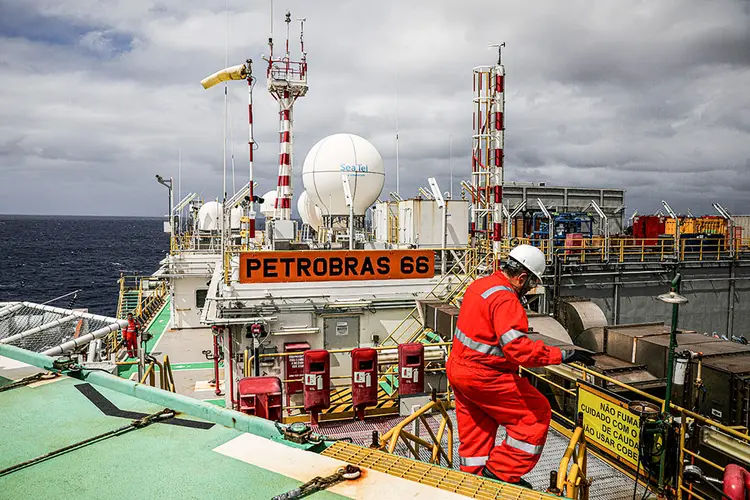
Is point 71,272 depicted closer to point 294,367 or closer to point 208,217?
point 208,217

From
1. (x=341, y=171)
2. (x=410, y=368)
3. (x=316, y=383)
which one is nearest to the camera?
(x=316, y=383)

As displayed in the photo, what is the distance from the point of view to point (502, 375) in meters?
4.44

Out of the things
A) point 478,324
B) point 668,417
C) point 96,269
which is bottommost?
point 96,269

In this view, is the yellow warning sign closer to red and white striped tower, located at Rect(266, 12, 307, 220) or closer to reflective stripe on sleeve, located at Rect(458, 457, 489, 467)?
reflective stripe on sleeve, located at Rect(458, 457, 489, 467)

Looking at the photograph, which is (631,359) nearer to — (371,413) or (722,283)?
(371,413)

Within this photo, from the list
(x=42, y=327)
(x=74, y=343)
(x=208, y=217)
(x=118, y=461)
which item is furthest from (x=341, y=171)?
(x=208, y=217)

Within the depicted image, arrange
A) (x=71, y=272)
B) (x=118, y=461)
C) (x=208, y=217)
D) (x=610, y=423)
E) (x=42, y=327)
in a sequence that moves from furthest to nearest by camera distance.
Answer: (x=71, y=272) → (x=208, y=217) → (x=42, y=327) → (x=610, y=423) → (x=118, y=461)

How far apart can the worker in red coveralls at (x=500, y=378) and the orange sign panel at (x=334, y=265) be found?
29.2 feet

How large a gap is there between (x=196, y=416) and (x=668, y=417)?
4.43 meters

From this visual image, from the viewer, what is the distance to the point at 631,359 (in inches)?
411

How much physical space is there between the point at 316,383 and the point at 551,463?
3.59 meters

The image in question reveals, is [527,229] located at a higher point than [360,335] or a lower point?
higher

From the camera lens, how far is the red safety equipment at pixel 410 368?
8727 millimetres

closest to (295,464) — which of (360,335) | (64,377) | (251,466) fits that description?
(251,466)
